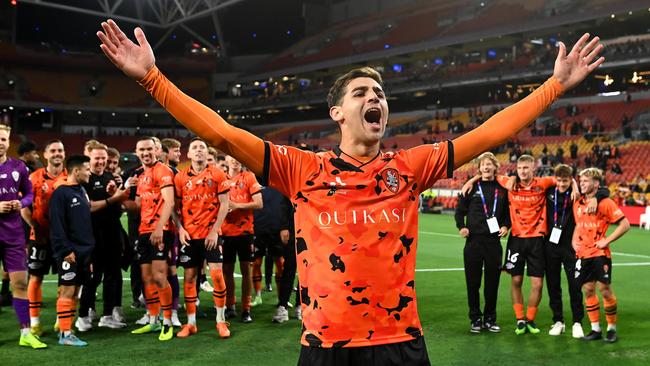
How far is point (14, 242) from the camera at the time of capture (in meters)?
6.68

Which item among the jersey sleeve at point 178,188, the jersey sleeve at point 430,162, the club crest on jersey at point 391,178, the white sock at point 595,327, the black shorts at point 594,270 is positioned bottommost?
the white sock at point 595,327

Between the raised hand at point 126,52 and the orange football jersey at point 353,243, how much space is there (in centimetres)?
65

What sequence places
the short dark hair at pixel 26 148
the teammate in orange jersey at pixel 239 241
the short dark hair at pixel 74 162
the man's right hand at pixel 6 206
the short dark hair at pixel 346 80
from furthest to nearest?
1. the short dark hair at pixel 26 148
2. the teammate in orange jersey at pixel 239 241
3. the short dark hair at pixel 74 162
4. the man's right hand at pixel 6 206
5. the short dark hair at pixel 346 80

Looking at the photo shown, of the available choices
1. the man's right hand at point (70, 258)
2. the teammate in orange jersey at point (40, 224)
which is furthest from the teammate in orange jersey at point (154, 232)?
the teammate in orange jersey at point (40, 224)

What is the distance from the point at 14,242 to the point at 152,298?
5.41ft

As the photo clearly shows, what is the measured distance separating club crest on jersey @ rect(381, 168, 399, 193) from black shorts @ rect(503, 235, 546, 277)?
17.1ft

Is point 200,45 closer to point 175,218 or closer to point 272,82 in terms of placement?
point 272,82

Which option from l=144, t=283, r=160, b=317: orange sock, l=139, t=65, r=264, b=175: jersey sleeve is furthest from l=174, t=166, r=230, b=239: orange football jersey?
l=139, t=65, r=264, b=175: jersey sleeve

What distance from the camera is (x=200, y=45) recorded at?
6556cm

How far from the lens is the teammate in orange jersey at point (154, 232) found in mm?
7059

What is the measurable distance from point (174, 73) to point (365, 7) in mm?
19028

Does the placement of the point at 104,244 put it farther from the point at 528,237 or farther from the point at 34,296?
the point at 528,237

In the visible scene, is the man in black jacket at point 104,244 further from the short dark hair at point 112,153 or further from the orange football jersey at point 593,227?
the orange football jersey at point 593,227

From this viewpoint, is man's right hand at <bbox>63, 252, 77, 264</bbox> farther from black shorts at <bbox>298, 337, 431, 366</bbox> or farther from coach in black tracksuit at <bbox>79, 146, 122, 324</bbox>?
black shorts at <bbox>298, 337, 431, 366</bbox>
